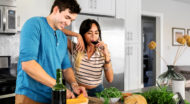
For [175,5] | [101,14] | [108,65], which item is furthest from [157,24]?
[108,65]

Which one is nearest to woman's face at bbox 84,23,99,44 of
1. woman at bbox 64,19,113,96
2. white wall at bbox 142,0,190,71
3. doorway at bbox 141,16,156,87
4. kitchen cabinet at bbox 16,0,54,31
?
woman at bbox 64,19,113,96

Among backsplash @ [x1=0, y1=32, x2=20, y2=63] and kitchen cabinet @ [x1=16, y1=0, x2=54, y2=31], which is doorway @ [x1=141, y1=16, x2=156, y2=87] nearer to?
kitchen cabinet @ [x1=16, y1=0, x2=54, y2=31]

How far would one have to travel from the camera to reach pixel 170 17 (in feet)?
19.7

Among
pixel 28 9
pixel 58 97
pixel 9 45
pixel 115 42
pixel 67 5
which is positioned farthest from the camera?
pixel 115 42

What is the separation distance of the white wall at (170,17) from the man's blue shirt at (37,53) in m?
4.33

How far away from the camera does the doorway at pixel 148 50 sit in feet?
19.3

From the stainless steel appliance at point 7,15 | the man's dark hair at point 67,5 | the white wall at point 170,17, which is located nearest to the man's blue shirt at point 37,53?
the man's dark hair at point 67,5

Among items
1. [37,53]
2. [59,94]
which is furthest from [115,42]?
[59,94]

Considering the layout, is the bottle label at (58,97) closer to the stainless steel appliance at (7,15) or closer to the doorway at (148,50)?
the stainless steel appliance at (7,15)

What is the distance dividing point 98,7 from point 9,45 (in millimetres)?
1421

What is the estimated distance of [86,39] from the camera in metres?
2.25

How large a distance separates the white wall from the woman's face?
3.37m

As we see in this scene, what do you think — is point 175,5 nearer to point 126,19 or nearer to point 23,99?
point 126,19

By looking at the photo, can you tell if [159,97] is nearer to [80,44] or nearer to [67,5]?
[67,5]
